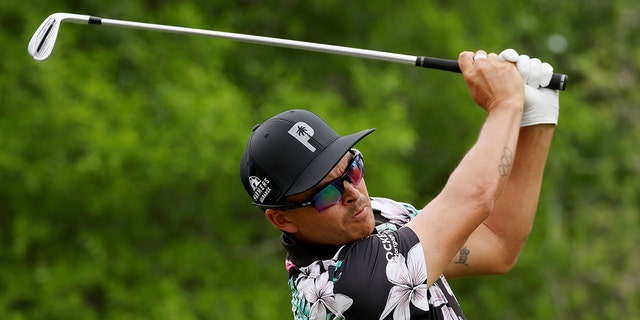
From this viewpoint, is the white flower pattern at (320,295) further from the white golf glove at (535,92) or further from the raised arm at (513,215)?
the white golf glove at (535,92)

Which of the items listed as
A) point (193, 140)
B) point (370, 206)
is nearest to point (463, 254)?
point (370, 206)

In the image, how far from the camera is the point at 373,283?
3.56 metres

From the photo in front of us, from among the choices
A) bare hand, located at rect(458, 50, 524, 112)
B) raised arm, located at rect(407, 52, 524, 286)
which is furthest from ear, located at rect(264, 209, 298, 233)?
bare hand, located at rect(458, 50, 524, 112)

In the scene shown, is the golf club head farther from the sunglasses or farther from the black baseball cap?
the sunglasses

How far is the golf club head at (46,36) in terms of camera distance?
178 inches

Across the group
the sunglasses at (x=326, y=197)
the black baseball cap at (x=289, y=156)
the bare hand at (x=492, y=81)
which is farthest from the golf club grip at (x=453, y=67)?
the sunglasses at (x=326, y=197)

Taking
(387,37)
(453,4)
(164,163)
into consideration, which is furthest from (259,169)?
(453,4)

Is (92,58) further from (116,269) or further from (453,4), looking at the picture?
(453,4)

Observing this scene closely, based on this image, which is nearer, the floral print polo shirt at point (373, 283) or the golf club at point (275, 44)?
the floral print polo shirt at point (373, 283)

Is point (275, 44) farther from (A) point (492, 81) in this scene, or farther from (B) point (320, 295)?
(B) point (320, 295)

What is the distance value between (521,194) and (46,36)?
205 centimetres

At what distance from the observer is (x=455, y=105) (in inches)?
576

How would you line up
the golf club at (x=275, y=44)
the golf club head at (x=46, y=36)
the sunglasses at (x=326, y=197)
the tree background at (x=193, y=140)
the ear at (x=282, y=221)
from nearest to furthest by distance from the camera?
1. the sunglasses at (x=326, y=197)
2. the ear at (x=282, y=221)
3. the golf club at (x=275, y=44)
4. the golf club head at (x=46, y=36)
5. the tree background at (x=193, y=140)

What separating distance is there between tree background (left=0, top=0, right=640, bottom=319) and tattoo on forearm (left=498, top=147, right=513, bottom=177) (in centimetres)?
838
